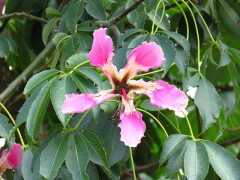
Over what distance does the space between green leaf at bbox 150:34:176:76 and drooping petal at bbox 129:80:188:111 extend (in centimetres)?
9

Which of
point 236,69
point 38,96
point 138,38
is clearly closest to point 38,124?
point 38,96

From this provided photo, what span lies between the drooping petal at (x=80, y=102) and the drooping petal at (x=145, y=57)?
0.07 m

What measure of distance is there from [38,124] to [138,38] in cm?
27

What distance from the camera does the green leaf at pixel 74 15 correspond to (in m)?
1.29

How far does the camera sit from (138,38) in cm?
111

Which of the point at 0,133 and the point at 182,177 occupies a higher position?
the point at 0,133

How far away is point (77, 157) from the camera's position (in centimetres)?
101

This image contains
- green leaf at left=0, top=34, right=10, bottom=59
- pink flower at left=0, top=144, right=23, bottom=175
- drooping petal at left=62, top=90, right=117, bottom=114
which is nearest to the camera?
drooping petal at left=62, top=90, right=117, bottom=114

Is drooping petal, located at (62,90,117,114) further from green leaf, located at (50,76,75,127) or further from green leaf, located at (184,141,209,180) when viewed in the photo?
green leaf, located at (184,141,209,180)

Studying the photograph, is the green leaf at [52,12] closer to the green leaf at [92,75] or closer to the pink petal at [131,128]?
the green leaf at [92,75]

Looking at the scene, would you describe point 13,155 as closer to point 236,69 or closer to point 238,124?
point 236,69

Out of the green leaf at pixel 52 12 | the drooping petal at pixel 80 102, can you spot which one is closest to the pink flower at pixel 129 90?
the drooping petal at pixel 80 102

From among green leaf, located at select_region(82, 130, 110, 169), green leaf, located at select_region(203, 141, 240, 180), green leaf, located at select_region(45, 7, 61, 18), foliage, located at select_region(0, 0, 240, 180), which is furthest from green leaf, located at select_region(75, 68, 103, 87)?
green leaf, located at select_region(45, 7, 61, 18)

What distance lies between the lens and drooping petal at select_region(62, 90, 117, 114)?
0.88 meters
